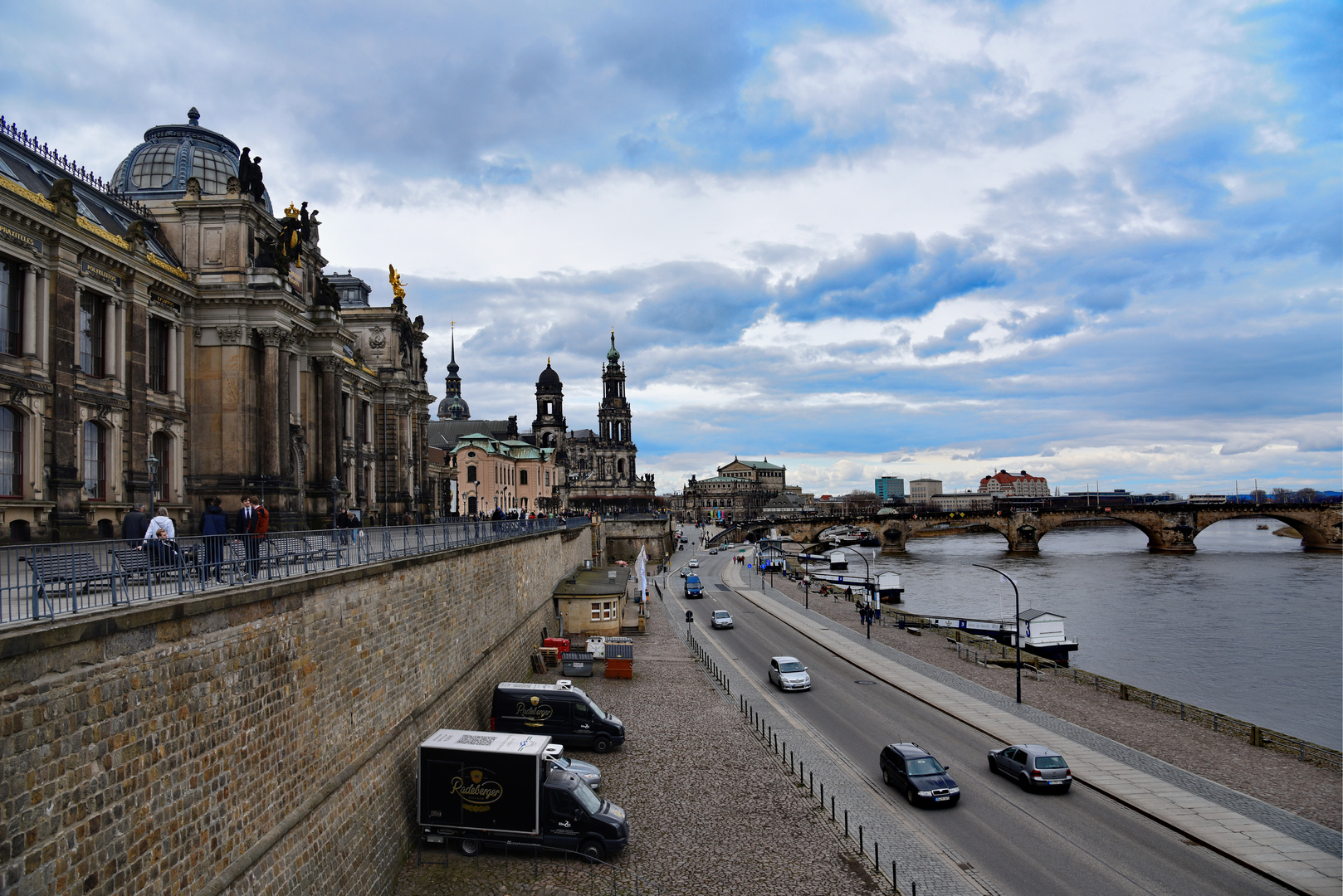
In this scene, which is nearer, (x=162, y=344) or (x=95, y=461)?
(x=95, y=461)

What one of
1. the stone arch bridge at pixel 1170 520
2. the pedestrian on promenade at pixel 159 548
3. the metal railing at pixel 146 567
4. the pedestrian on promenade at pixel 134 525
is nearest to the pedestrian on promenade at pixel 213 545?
the metal railing at pixel 146 567

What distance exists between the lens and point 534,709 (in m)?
24.7

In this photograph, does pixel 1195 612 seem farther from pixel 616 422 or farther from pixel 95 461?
pixel 616 422

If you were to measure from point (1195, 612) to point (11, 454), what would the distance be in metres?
68.7

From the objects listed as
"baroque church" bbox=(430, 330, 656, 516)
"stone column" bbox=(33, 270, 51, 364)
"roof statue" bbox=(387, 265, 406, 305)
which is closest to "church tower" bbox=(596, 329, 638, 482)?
"baroque church" bbox=(430, 330, 656, 516)

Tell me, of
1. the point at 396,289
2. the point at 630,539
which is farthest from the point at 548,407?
the point at 396,289

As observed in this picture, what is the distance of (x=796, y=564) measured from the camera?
11569 cm

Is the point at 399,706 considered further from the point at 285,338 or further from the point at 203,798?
the point at 285,338

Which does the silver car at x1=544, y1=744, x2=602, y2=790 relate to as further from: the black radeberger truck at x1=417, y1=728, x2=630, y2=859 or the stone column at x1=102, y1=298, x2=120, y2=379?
the stone column at x1=102, y1=298, x2=120, y2=379

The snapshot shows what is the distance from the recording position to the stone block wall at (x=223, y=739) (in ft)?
24.9

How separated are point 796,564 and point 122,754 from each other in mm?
110711

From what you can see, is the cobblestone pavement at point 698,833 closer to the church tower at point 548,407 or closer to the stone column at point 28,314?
the stone column at point 28,314

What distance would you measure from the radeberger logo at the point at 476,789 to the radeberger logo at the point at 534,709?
7857mm

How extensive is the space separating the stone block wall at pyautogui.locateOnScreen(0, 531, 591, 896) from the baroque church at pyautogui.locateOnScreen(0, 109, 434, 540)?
209 inches
